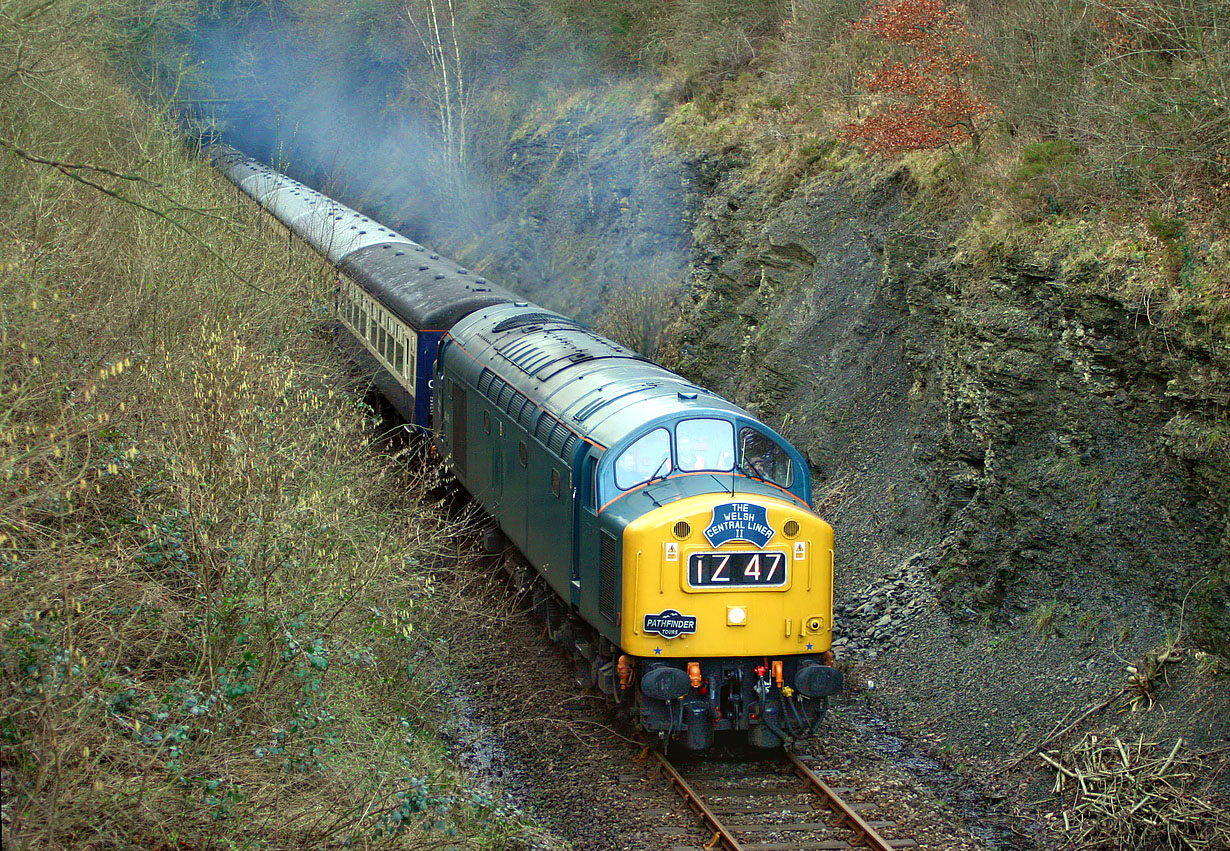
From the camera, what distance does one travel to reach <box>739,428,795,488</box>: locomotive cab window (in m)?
9.95

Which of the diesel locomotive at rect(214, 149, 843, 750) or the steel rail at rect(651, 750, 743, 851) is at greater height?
the diesel locomotive at rect(214, 149, 843, 750)

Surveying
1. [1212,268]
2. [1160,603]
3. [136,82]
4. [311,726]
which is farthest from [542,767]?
[136,82]

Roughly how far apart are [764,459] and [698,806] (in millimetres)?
2993

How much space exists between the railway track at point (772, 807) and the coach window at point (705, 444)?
2.59 m

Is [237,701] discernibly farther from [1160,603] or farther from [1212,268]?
[1212,268]

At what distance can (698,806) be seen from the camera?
29.7ft

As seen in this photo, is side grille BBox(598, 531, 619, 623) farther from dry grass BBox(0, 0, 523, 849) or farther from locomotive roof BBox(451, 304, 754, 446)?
dry grass BBox(0, 0, 523, 849)

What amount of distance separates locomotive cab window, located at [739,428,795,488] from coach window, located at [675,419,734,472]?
0.12 metres

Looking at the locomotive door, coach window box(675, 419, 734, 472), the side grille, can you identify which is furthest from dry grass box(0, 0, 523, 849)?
coach window box(675, 419, 734, 472)

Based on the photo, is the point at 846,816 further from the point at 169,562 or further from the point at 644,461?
the point at 169,562

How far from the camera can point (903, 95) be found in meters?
17.5

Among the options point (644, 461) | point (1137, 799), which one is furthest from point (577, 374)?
point (1137, 799)

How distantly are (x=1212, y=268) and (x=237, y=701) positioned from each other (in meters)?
8.80

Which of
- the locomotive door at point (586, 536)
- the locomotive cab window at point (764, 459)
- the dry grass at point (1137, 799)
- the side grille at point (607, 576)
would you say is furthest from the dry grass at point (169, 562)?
the dry grass at point (1137, 799)
